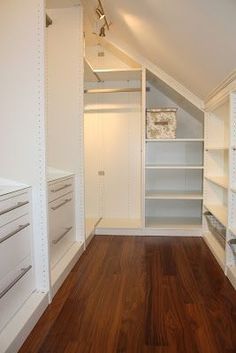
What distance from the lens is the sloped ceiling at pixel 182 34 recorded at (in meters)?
1.67

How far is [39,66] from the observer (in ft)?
6.01

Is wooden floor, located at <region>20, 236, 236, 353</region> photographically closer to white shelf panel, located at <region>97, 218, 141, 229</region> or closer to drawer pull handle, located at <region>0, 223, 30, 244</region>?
drawer pull handle, located at <region>0, 223, 30, 244</region>

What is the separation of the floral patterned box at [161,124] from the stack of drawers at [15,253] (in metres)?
1.95

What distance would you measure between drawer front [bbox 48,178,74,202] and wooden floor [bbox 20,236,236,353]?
656mm

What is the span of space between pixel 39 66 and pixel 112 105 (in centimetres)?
221

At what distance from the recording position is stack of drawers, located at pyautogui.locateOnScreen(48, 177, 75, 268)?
7.61 ft

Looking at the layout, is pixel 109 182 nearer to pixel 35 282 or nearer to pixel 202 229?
pixel 202 229

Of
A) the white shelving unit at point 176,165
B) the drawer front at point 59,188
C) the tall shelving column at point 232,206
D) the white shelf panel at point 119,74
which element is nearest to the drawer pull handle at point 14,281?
the drawer front at point 59,188

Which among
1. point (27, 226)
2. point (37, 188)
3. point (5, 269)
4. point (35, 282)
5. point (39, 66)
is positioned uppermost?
point (39, 66)

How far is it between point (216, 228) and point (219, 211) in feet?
0.69

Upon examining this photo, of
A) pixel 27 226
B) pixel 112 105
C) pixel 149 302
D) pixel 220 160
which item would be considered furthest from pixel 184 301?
pixel 112 105

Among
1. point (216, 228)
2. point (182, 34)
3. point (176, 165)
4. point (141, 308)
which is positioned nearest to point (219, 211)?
point (216, 228)

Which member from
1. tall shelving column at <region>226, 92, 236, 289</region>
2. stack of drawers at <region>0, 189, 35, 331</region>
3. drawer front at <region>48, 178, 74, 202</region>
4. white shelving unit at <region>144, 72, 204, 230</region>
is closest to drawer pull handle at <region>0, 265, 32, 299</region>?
stack of drawers at <region>0, 189, 35, 331</region>

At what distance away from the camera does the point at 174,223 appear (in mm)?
3725
